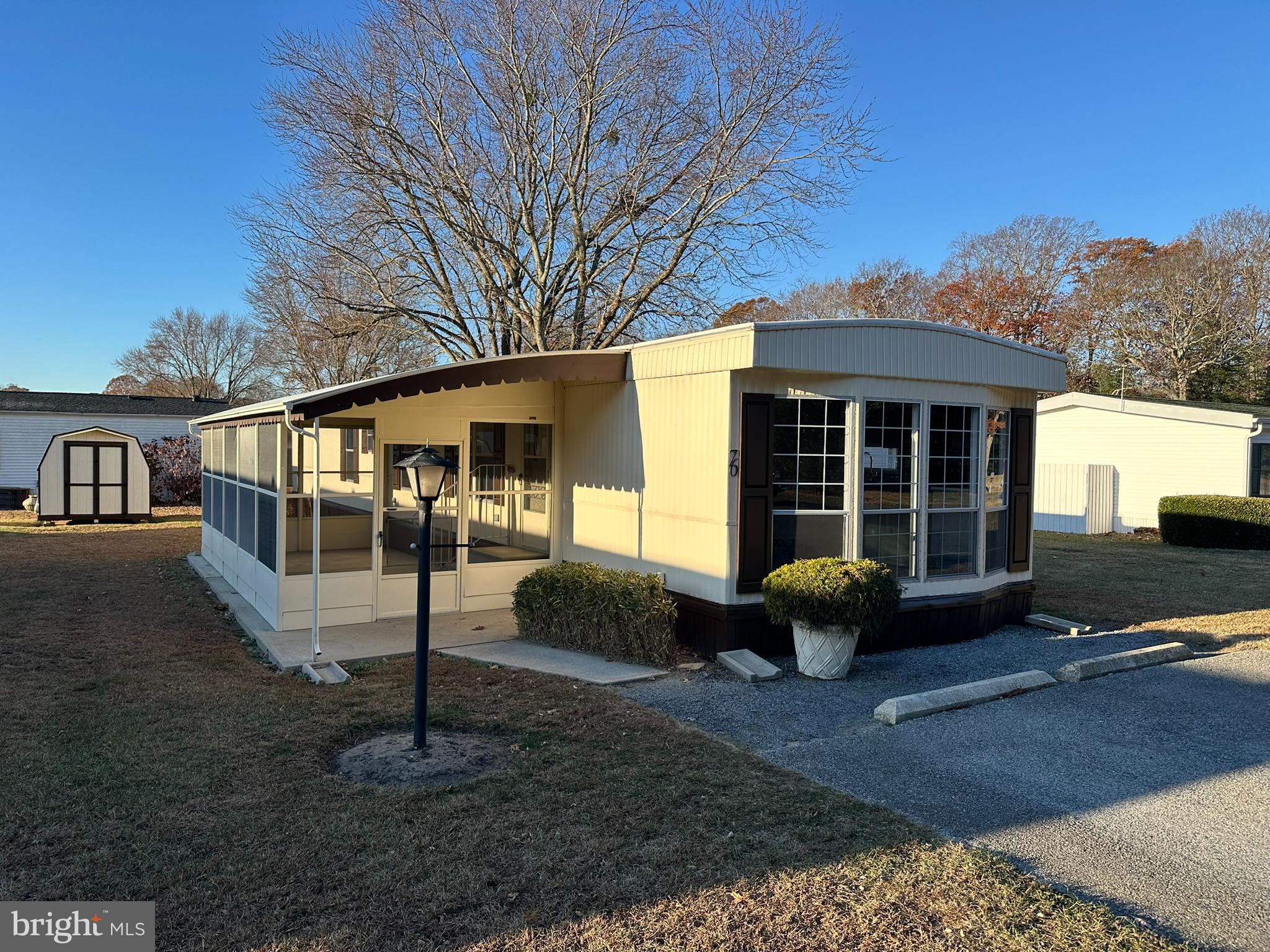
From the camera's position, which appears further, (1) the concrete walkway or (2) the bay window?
(2) the bay window

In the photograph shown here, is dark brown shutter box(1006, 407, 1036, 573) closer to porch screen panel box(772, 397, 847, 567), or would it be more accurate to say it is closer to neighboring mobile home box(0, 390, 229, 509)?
porch screen panel box(772, 397, 847, 567)

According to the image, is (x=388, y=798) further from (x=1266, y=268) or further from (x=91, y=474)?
(x=1266, y=268)

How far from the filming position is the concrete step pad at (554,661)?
660cm

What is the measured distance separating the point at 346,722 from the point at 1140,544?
16.9 m

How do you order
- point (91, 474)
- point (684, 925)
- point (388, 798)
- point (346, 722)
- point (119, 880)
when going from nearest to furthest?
point (684, 925)
point (119, 880)
point (388, 798)
point (346, 722)
point (91, 474)

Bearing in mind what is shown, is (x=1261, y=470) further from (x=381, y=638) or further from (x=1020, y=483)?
(x=381, y=638)

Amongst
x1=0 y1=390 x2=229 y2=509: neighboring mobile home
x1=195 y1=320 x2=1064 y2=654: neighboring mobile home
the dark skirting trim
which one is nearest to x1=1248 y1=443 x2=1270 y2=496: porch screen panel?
x1=195 y1=320 x2=1064 y2=654: neighboring mobile home

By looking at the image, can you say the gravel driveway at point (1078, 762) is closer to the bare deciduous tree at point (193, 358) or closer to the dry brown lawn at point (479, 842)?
the dry brown lawn at point (479, 842)

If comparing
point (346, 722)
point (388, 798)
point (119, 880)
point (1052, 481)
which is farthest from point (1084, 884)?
Result: point (1052, 481)

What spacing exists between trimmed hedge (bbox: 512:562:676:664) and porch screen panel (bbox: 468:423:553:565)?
1153mm

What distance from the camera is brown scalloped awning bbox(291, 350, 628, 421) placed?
6934 millimetres

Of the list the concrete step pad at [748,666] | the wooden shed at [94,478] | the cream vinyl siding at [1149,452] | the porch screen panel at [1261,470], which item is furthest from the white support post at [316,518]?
the porch screen panel at [1261,470]

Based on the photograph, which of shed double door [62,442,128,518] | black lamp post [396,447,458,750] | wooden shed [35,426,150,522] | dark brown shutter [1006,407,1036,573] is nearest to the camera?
black lamp post [396,447,458,750]

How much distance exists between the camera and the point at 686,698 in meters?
6.08
